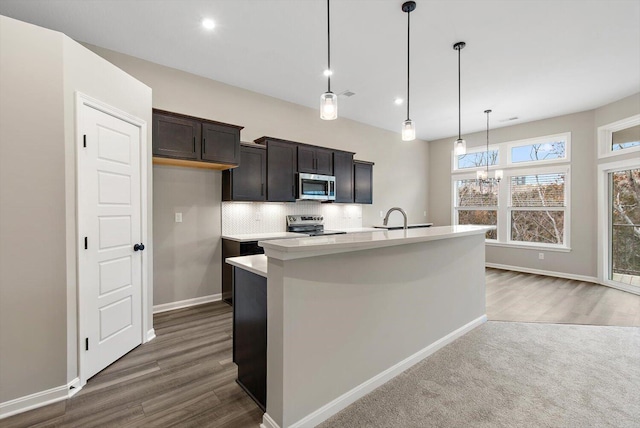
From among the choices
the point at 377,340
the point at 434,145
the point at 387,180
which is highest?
the point at 434,145

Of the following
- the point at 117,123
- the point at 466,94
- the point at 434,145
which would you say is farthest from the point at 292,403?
the point at 434,145

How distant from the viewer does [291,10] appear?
8.94 ft

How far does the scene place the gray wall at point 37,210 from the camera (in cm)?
192

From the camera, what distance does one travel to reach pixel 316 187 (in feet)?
16.4

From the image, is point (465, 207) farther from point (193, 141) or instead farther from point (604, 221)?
point (193, 141)

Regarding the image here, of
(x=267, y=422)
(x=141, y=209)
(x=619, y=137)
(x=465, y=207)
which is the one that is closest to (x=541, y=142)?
(x=619, y=137)

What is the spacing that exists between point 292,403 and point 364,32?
333 cm

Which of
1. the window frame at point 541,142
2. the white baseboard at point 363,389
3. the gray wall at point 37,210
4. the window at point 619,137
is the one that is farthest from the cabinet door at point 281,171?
the window at point 619,137

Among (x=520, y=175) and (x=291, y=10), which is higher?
(x=291, y=10)

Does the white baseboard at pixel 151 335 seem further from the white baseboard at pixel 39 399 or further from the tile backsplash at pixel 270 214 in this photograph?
the tile backsplash at pixel 270 214

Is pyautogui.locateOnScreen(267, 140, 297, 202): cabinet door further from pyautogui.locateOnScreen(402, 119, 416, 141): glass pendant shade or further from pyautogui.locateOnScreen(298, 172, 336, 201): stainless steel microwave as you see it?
pyautogui.locateOnScreen(402, 119, 416, 141): glass pendant shade

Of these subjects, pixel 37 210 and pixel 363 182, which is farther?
pixel 363 182

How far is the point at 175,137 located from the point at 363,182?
355 cm

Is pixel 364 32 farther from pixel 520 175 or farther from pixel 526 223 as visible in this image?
pixel 526 223
